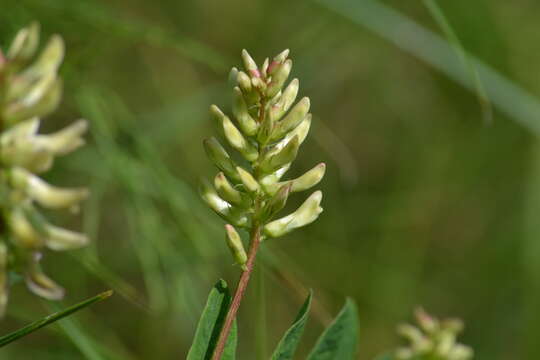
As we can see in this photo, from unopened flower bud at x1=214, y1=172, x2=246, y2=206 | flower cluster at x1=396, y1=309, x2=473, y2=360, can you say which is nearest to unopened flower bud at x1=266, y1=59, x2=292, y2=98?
unopened flower bud at x1=214, y1=172, x2=246, y2=206

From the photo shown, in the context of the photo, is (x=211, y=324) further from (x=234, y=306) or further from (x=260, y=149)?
(x=260, y=149)

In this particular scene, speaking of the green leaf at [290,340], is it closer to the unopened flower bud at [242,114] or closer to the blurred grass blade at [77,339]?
the unopened flower bud at [242,114]

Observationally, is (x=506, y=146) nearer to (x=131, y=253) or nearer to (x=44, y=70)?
(x=131, y=253)

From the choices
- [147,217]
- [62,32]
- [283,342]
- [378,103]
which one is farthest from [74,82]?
[378,103]

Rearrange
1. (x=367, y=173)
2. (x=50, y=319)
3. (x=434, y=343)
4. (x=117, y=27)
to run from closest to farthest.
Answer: (x=50, y=319)
(x=434, y=343)
(x=117, y=27)
(x=367, y=173)

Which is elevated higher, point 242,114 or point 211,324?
point 242,114

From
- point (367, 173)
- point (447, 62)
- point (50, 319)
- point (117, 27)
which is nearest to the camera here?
point (50, 319)

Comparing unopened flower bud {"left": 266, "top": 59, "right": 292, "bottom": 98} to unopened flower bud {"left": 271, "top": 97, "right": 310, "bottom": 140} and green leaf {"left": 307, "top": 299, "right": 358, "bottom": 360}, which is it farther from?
green leaf {"left": 307, "top": 299, "right": 358, "bottom": 360}

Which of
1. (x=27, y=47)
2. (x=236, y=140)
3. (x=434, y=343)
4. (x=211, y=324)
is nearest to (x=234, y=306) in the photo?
(x=211, y=324)
